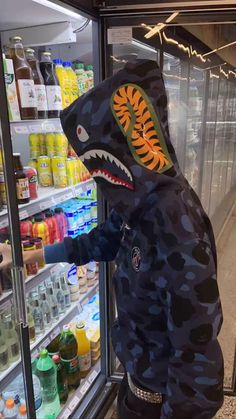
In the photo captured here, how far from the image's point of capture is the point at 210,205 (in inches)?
149

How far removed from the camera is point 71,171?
1.86 metres

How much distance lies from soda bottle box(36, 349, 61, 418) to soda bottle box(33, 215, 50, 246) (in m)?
0.54

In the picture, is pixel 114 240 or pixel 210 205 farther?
pixel 210 205

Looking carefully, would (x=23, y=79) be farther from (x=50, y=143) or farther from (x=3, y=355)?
(x=3, y=355)

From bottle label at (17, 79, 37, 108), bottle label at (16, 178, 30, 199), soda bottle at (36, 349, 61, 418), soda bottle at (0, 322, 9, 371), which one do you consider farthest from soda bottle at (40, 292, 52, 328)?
bottle label at (17, 79, 37, 108)

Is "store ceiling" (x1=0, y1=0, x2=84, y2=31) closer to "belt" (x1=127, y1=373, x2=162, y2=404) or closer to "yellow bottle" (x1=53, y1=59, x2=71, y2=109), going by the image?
"yellow bottle" (x1=53, y1=59, x2=71, y2=109)

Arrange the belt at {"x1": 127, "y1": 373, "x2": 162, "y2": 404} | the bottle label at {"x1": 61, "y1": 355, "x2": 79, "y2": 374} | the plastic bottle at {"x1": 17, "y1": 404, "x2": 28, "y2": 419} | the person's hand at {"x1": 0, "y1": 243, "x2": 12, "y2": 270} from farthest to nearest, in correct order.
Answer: the bottle label at {"x1": 61, "y1": 355, "x2": 79, "y2": 374} < the plastic bottle at {"x1": 17, "y1": 404, "x2": 28, "y2": 419} < the person's hand at {"x1": 0, "y1": 243, "x2": 12, "y2": 270} < the belt at {"x1": 127, "y1": 373, "x2": 162, "y2": 404}

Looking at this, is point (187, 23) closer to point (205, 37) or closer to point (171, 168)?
point (205, 37)

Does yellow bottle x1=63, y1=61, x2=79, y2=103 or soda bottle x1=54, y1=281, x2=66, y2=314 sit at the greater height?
yellow bottle x1=63, y1=61, x2=79, y2=103

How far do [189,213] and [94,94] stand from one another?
40 centimetres

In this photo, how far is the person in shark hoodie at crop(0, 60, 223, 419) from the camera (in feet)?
2.94

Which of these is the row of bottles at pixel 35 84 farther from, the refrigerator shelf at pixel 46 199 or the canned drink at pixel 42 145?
the refrigerator shelf at pixel 46 199

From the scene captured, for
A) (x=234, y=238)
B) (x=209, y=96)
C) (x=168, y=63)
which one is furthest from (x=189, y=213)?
(x=234, y=238)

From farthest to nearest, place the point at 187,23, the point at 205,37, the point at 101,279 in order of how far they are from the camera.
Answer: the point at 205,37, the point at 101,279, the point at 187,23
